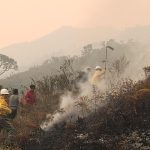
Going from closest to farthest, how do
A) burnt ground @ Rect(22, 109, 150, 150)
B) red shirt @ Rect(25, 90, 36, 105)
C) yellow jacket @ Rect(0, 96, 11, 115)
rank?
burnt ground @ Rect(22, 109, 150, 150) < yellow jacket @ Rect(0, 96, 11, 115) < red shirt @ Rect(25, 90, 36, 105)

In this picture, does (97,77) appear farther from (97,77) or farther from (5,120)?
(5,120)

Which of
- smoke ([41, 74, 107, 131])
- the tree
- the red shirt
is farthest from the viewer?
the tree

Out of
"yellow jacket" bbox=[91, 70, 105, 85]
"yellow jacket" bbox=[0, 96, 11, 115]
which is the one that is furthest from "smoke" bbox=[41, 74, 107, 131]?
"yellow jacket" bbox=[0, 96, 11, 115]

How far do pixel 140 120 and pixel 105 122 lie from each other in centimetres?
96

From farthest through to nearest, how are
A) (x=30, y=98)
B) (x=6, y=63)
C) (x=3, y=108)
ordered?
1. (x=6, y=63)
2. (x=30, y=98)
3. (x=3, y=108)

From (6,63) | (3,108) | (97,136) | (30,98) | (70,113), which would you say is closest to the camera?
(97,136)

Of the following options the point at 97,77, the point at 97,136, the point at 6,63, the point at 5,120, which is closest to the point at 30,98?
the point at 97,77

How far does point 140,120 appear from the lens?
11.9 metres

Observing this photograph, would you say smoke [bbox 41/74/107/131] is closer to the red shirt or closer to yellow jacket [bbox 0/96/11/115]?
the red shirt

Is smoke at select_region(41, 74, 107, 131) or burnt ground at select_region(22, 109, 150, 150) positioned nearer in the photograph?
burnt ground at select_region(22, 109, 150, 150)

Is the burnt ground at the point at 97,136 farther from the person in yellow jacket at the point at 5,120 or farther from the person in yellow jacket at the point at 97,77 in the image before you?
the person in yellow jacket at the point at 97,77

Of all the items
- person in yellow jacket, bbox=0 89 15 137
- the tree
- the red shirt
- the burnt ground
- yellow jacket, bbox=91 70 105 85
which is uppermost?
the tree

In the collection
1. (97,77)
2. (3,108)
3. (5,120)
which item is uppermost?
(97,77)

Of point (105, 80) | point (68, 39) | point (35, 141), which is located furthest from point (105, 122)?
point (68, 39)
